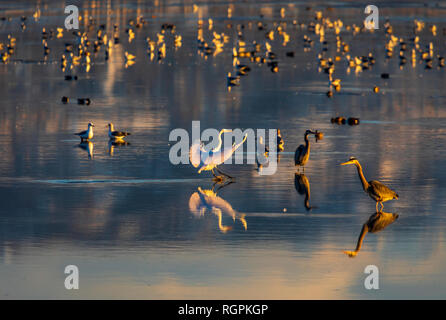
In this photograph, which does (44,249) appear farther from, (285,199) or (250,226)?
(285,199)

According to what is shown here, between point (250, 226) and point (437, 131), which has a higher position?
point (437, 131)

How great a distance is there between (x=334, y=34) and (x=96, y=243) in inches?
2633

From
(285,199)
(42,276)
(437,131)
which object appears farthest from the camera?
(437,131)

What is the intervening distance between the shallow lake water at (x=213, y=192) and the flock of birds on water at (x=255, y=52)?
0.38m

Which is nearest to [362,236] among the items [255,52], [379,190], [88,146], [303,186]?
[379,190]

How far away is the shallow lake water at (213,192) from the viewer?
55.7 ft

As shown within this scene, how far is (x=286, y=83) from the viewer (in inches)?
1965

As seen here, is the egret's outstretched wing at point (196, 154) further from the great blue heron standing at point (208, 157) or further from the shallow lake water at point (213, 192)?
the shallow lake water at point (213, 192)

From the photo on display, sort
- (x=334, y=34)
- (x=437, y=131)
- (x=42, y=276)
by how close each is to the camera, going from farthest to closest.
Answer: (x=334, y=34) < (x=437, y=131) < (x=42, y=276)

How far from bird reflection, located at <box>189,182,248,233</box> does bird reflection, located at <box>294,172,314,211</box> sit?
5.41 ft

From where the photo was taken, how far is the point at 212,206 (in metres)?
22.6

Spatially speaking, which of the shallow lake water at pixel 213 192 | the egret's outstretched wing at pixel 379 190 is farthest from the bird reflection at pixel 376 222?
the egret's outstretched wing at pixel 379 190

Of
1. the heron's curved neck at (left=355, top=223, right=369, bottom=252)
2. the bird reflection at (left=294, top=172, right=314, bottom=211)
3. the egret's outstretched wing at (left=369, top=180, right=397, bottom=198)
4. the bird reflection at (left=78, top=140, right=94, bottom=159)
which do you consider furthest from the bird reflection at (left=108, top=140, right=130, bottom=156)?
the heron's curved neck at (left=355, top=223, right=369, bottom=252)
